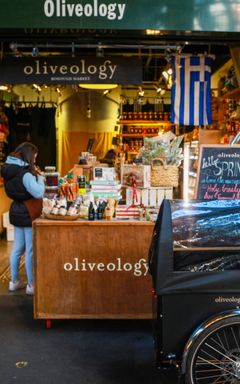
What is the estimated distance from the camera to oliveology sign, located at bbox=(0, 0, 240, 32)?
470 cm

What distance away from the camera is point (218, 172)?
3.86m

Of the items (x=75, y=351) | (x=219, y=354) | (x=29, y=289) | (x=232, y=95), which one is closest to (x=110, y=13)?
(x=29, y=289)

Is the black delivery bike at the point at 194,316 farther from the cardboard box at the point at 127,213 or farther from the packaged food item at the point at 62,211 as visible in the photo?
the packaged food item at the point at 62,211

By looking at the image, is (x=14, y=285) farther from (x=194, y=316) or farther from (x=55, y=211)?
(x=194, y=316)

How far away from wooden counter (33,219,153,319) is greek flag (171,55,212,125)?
2.43 m

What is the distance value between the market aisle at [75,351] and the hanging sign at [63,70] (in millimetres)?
2650

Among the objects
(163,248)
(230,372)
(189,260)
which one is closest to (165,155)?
(189,260)

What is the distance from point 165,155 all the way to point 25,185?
1.60 meters

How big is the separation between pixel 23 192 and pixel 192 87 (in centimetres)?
263

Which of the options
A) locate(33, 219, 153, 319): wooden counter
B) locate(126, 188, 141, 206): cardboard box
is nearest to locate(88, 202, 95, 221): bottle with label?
locate(33, 219, 153, 319): wooden counter

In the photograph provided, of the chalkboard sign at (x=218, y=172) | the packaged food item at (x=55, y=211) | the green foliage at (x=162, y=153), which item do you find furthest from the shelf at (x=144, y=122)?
the chalkboard sign at (x=218, y=172)

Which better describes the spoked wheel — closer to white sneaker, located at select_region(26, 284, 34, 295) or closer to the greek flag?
white sneaker, located at select_region(26, 284, 34, 295)

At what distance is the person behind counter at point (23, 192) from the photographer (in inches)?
198

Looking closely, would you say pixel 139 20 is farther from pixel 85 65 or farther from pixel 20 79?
pixel 20 79
